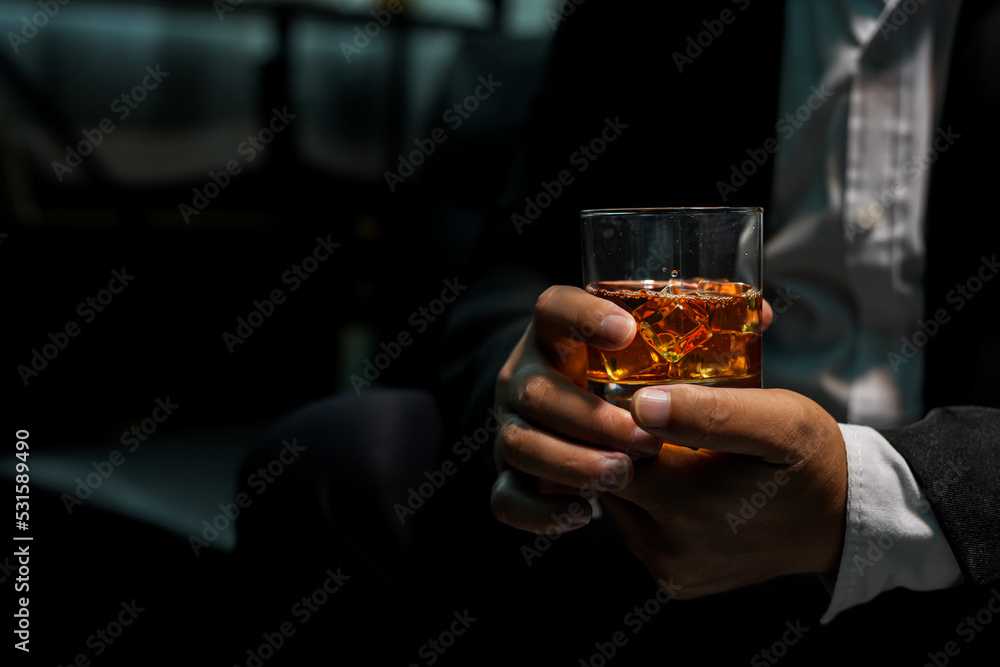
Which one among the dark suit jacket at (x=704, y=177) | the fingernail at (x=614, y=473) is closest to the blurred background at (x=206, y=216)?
the dark suit jacket at (x=704, y=177)

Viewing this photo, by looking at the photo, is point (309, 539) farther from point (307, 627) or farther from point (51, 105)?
point (51, 105)

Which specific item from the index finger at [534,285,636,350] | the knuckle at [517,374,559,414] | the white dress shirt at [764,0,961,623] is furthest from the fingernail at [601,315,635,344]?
the white dress shirt at [764,0,961,623]

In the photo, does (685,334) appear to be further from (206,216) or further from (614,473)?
(206,216)

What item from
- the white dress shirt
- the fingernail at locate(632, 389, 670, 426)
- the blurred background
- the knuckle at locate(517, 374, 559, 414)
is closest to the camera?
the fingernail at locate(632, 389, 670, 426)

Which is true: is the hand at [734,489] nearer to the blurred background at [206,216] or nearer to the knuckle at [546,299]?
the knuckle at [546,299]

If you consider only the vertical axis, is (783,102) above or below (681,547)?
above

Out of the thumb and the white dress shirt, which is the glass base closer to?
Result: the thumb

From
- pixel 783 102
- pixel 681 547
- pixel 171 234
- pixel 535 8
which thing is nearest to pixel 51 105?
pixel 171 234
